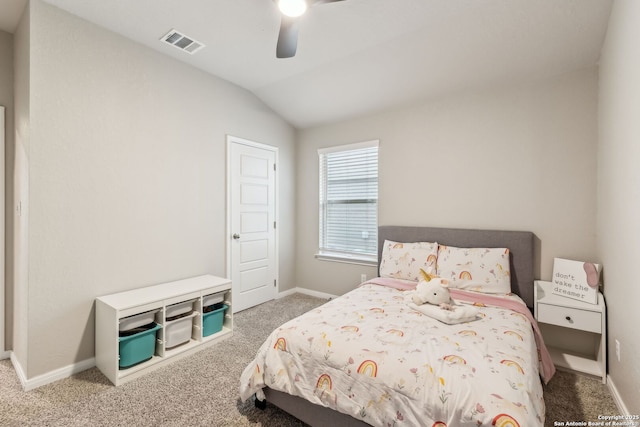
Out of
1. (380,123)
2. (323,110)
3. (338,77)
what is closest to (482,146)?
(380,123)

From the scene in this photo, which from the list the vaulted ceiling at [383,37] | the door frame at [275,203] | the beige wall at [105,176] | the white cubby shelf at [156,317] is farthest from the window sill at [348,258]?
the vaulted ceiling at [383,37]

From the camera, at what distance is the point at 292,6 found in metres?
1.75

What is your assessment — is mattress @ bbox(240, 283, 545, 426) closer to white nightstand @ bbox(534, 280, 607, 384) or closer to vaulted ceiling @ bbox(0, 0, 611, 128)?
white nightstand @ bbox(534, 280, 607, 384)

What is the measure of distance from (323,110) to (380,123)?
770 mm

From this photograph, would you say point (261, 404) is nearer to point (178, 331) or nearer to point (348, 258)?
point (178, 331)

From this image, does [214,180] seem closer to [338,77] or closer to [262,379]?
[338,77]

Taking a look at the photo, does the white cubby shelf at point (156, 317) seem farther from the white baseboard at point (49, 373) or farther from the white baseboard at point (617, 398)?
the white baseboard at point (617, 398)

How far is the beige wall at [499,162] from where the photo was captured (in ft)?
8.45

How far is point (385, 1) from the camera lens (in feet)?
7.06

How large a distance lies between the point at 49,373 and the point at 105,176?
156cm

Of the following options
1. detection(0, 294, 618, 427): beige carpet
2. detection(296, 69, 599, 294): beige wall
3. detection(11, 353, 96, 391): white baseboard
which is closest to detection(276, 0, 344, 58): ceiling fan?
detection(296, 69, 599, 294): beige wall

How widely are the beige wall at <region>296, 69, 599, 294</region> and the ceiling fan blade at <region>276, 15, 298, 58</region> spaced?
187 cm

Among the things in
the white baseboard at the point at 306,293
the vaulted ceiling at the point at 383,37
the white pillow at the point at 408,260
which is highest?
the vaulted ceiling at the point at 383,37

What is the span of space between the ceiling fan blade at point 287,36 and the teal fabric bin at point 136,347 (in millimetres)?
2417
